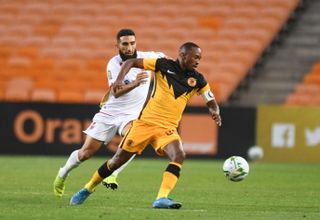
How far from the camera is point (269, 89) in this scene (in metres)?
21.9

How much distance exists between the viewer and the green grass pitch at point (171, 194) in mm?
8672

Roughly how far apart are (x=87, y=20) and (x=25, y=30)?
1.69 metres

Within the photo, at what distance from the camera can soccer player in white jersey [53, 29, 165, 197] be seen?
1080 centimetres

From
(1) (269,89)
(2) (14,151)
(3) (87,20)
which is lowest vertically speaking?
(2) (14,151)

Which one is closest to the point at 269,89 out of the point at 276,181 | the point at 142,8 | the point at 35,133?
the point at 142,8

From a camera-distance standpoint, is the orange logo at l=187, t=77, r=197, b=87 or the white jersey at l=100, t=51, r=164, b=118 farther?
the white jersey at l=100, t=51, r=164, b=118

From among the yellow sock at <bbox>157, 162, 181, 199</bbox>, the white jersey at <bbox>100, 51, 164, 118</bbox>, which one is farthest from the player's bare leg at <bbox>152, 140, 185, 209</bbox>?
the white jersey at <bbox>100, 51, 164, 118</bbox>

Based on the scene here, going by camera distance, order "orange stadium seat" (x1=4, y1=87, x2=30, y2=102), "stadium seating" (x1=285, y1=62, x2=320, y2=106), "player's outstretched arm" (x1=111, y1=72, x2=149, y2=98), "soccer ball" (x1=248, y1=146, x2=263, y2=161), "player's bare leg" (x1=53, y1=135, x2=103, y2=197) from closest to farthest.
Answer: "player's outstretched arm" (x1=111, y1=72, x2=149, y2=98), "player's bare leg" (x1=53, y1=135, x2=103, y2=197), "soccer ball" (x1=248, y1=146, x2=263, y2=161), "stadium seating" (x1=285, y1=62, x2=320, y2=106), "orange stadium seat" (x1=4, y1=87, x2=30, y2=102)

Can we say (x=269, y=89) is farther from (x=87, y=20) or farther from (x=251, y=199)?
(x=251, y=199)

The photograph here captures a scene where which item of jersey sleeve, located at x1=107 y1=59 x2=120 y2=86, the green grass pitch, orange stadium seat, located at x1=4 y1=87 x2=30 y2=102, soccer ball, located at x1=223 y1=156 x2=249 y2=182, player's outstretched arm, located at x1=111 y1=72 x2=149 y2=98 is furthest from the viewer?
orange stadium seat, located at x1=4 y1=87 x2=30 y2=102

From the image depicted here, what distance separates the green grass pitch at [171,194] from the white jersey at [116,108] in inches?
31.4

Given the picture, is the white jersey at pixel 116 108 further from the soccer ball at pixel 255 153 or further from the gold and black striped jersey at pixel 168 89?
the soccer ball at pixel 255 153

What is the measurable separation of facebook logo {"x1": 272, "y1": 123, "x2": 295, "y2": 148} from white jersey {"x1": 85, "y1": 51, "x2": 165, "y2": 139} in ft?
26.9

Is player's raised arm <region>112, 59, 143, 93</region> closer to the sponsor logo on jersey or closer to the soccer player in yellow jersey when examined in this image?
the soccer player in yellow jersey
